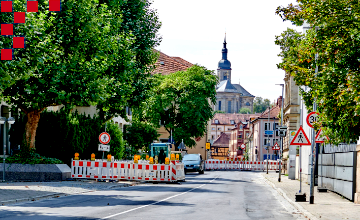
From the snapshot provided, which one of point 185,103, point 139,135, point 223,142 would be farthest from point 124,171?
point 223,142

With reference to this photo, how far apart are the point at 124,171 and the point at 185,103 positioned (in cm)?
2988

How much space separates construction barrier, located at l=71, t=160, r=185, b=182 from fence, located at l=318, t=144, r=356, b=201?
8.27 m

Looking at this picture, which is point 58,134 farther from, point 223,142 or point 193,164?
point 223,142

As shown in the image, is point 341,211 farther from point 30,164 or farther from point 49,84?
point 30,164

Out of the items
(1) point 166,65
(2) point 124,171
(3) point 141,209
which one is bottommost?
(3) point 141,209

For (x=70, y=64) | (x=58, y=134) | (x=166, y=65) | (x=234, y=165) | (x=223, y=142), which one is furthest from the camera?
(x=223, y=142)

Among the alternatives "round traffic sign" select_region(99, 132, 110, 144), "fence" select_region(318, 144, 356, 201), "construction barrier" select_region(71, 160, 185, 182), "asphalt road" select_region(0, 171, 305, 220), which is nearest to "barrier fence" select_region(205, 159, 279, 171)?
→ "construction barrier" select_region(71, 160, 185, 182)

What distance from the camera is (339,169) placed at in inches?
896

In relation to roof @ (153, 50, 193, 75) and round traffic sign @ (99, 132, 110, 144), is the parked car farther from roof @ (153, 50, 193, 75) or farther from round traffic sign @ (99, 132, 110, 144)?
roof @ (153, 50, 193, 75)

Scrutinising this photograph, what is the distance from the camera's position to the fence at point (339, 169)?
798 inches

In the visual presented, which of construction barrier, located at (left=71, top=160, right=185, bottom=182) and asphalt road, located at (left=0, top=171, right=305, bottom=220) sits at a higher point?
construction barrier, located at (left=71, top=160, right=185, bottom=182)

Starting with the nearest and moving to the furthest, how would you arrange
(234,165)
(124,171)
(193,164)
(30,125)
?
1. (30,125)
2. (124,171)
3. (193,164)
4. (234,165)

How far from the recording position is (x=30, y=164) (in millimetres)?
28734

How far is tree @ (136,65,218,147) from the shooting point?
61062 millimetres
